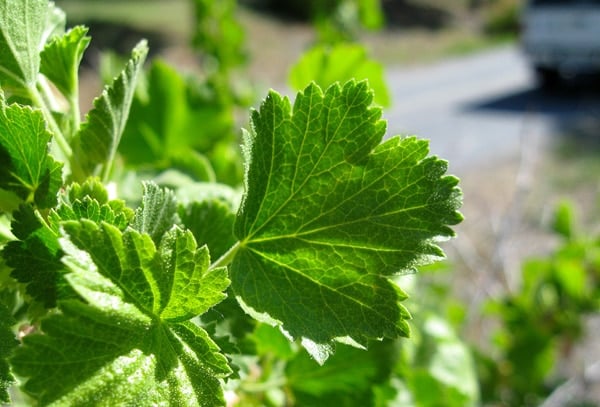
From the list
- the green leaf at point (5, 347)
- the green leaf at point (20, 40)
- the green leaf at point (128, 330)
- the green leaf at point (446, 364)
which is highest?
the green leaf at point (446, 364)

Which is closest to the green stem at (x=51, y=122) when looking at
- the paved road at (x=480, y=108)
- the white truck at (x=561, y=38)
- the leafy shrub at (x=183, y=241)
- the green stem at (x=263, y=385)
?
the leafy shrub at (x=183, y=241)

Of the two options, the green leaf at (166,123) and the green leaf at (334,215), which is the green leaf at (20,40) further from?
the green leaf at (166,123)

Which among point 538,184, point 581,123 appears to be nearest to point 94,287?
point 538,184

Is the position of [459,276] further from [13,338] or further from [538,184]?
[13,338]

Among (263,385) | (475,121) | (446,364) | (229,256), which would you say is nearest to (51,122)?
(229,256)

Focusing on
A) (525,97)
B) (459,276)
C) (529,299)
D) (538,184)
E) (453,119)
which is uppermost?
(525,97)

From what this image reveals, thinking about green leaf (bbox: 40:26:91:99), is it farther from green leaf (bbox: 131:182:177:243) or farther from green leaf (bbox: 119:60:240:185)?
green leaf (bbox: 119:60:240:185)
